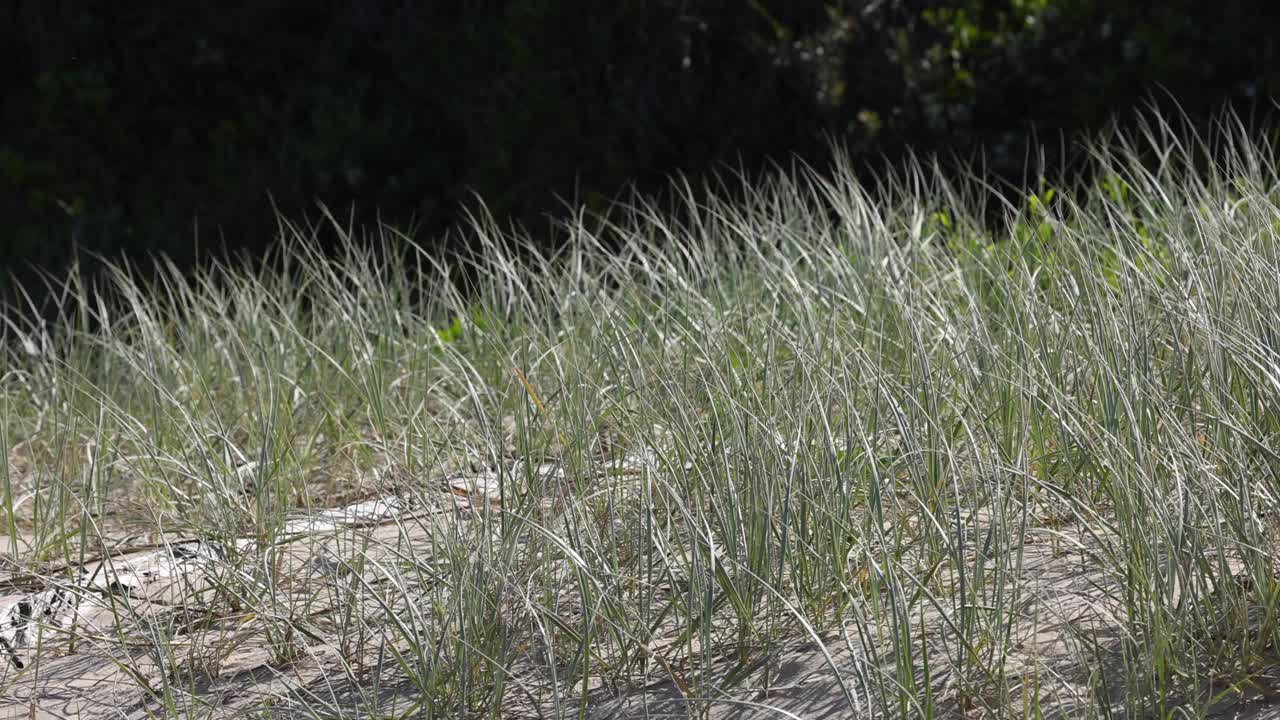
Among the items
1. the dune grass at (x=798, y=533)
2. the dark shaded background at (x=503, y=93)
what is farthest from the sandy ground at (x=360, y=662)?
the dark shaded background at (x=503, y=93)

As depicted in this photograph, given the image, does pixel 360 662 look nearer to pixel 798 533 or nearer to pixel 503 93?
pixel 798 533

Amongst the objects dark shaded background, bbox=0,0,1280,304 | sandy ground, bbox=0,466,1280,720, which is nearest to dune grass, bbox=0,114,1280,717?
sandy ground, bbox=0,466,1280,720

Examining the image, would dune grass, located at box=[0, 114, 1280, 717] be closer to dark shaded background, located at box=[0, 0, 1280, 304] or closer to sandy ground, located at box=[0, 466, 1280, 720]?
sandy ground, located at box=[0, 466, 1280, 720]

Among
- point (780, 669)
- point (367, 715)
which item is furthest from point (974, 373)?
point (367, 715)

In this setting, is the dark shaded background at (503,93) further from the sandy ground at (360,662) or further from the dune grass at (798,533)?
the sandy ground at (360,662)

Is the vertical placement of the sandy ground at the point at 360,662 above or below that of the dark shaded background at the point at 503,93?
below

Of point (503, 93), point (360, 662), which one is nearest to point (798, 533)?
point (360, 662)

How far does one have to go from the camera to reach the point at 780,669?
1756mm

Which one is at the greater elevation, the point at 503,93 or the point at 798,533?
the point at 503,93

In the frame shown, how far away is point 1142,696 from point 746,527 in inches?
22.4

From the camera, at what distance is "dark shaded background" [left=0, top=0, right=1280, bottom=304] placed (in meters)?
5.75

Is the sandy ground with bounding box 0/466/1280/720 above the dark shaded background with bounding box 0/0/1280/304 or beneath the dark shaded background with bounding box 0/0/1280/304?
beneath

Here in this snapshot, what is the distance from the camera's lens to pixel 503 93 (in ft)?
21.4

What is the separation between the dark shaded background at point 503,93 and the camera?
575 cm
